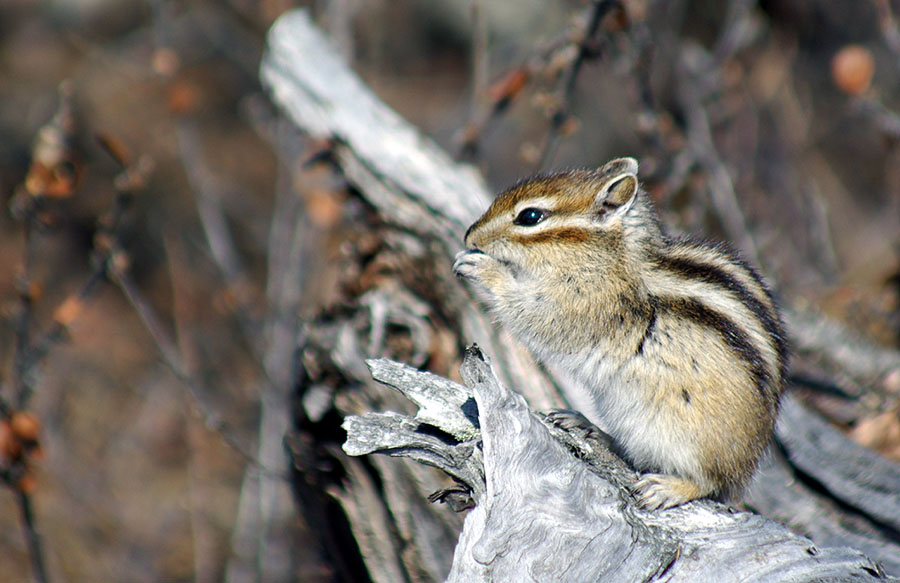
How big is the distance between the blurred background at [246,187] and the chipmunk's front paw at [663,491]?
4.32ft

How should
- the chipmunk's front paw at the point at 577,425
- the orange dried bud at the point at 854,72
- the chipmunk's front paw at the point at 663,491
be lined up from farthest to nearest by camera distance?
the orange dried bud at the point at 854,72
the chipmunk's front paw at the point at 577,425
the chipmunk's front paw at the point at 663,491

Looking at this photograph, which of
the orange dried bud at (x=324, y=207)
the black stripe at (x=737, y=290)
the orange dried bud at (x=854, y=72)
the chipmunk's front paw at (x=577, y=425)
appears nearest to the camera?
the black stripe at (x=737, y=290)

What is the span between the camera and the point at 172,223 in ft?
24.1

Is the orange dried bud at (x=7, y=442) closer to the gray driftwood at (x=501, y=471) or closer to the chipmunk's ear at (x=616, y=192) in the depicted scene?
the gray driftwood at (x=501, y=471)

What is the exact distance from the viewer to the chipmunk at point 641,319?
2684 mm

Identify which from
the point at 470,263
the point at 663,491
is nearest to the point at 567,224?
the point at 470,263

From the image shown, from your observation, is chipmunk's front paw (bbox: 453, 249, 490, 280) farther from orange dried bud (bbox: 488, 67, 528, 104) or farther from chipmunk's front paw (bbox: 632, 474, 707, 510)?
orange dried bud (bbox: 488, 67, 528, 104)

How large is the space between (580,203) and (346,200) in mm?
1579

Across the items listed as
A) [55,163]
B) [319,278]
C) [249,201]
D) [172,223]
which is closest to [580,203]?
[55,163]

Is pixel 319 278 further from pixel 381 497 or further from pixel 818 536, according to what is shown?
pixel 818 536

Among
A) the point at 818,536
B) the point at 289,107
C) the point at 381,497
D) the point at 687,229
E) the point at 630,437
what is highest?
the point at 289,107

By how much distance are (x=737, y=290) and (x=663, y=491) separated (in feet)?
2.34

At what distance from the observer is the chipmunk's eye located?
9.98ft

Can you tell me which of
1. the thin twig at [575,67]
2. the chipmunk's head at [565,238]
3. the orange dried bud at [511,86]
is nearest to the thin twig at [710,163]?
the thin twig at [575,67]
